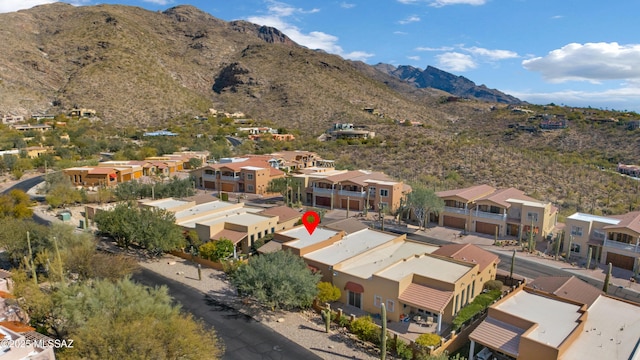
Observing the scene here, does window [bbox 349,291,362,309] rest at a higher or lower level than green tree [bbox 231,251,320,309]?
lower

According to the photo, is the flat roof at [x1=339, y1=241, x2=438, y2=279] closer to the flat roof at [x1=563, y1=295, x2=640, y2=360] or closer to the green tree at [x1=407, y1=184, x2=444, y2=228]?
the green tree at [x1=407, y1=184, x2=444, y2=228]

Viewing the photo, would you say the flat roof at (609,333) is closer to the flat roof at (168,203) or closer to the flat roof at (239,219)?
the flat roof at (239,219)

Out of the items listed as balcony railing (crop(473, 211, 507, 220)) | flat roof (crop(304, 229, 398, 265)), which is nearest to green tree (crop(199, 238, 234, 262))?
flat roof (crop(304, 229, 398, 265))

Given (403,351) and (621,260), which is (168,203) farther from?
(621,260)

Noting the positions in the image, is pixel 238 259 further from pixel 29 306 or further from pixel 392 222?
pixel 392 222

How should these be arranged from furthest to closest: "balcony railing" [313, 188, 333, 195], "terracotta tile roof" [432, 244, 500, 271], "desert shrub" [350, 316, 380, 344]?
"balcony railing" [313, 188, 333, 195], "terracotta tile roof" [432, 244, 500, 271], "desert shrub" [350, 316, 380, 344]

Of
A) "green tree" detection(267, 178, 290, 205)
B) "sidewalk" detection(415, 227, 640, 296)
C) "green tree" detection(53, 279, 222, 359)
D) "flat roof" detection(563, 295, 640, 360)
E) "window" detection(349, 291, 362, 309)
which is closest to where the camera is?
"green tree" detection(53, 279, 222, 359)

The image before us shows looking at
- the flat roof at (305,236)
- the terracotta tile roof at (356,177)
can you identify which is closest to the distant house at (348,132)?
the terracotta tile roof at (356,177)
